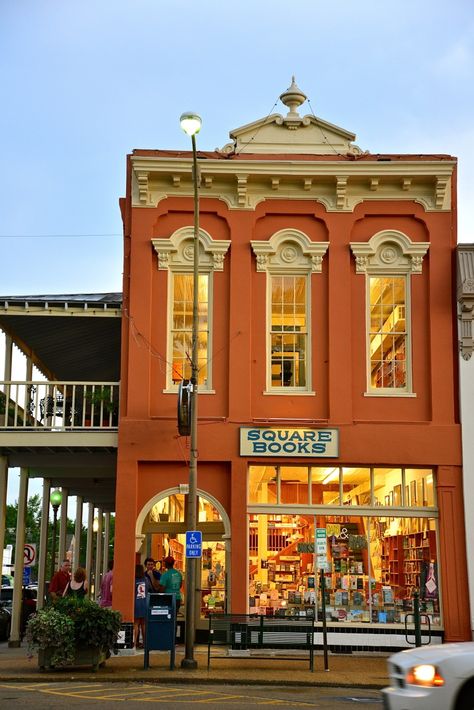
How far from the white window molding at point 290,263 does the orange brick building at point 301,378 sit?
0.14 feet

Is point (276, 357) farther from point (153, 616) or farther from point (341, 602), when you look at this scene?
Answer: point (153, 616)

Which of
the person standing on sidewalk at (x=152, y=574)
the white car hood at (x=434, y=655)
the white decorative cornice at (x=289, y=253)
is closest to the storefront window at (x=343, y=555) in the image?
the person standing on sidewalk at (x=152, y=574)

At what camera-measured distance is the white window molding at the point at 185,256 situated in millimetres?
22203

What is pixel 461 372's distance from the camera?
21812 millimetres

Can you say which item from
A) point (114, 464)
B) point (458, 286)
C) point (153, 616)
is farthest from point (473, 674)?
point (114, 464)

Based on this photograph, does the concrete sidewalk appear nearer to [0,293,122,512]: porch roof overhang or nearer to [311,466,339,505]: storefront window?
[311,466,339,505]: storefront window

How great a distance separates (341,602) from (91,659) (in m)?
6.28

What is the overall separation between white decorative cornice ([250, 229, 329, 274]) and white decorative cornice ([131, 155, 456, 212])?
847mm

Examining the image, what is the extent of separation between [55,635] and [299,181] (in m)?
11.1

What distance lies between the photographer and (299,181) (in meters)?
22.6

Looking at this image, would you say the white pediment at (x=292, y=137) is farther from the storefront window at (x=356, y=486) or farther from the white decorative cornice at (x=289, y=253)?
the storefront window at (x=356, y=486)

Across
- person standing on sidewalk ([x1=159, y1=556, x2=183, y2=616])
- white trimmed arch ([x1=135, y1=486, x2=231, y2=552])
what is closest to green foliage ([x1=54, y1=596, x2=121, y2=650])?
person standing on sidewalk ([x1=159, y1=556, x2=183, y2=616])

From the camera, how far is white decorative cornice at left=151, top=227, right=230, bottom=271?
22.2m

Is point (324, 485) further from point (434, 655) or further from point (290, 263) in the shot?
point (434, 655)
